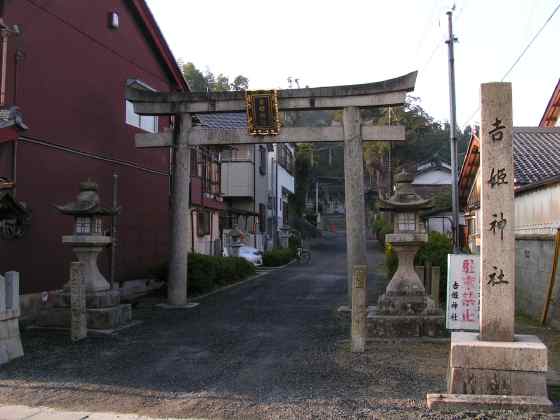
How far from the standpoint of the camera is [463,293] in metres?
8.70

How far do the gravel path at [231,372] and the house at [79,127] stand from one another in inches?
113

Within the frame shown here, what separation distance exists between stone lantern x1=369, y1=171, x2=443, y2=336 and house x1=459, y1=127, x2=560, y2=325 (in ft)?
10.3

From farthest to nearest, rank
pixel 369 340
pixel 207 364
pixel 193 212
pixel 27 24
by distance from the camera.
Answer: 1. pixel 193 212
2. pixel 27 24
3. pixel 369 340
4. pixel 207 364

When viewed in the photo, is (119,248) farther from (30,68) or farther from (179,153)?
(30,68)


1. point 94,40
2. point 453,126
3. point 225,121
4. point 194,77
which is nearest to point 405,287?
point 94,40

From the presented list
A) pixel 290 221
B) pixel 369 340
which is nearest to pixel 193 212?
pixel 369 340

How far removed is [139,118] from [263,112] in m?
6.06

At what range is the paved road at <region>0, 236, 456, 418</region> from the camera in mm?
6625

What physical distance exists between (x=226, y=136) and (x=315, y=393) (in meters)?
8.92

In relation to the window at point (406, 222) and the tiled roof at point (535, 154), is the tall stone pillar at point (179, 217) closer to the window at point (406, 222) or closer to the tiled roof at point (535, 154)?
the window at point (406, 222)

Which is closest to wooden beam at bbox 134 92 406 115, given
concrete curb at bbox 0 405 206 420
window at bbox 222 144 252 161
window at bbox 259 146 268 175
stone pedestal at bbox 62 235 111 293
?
stone pedestal at bbox 62 235 111 293

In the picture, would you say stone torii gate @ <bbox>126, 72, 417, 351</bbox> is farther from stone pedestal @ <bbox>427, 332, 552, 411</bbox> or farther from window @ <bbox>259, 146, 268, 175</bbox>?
window @ <bbox>259, 146, 268, 175</bbox>

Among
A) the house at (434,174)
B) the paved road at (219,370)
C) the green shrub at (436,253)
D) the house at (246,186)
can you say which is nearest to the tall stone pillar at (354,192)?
the paved road at (219,370)

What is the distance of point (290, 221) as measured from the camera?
52.3m
